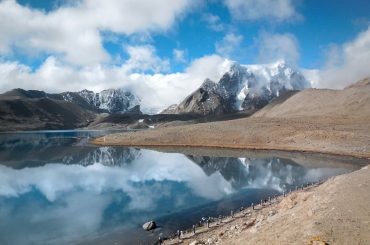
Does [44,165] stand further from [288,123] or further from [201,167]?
[288,123]

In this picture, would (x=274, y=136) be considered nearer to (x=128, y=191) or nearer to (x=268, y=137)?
(x=268, y=137)

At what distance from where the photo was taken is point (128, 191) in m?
56.3

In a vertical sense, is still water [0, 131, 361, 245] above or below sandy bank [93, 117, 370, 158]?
below

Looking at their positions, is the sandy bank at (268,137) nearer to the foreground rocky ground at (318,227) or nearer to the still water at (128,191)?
the still water at (128,191)

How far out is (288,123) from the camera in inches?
5748

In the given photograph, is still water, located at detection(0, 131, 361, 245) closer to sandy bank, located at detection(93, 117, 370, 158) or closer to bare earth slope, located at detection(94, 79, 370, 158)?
sandy bank, located at detection(93, 117, 370, 158)

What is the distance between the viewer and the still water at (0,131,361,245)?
3625 cm

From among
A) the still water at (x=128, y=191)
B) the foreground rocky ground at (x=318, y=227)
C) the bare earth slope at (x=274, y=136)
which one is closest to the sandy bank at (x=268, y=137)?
the bare earth slope at (x=274, y=136)

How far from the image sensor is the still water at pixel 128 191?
119 ft

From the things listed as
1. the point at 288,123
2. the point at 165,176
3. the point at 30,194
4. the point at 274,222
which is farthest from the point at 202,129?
the point at 274,222

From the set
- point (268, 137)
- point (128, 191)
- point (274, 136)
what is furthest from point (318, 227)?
point (268, 137)

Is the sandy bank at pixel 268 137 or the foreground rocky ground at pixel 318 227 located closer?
the foreground rocky ground at pixel 318 227

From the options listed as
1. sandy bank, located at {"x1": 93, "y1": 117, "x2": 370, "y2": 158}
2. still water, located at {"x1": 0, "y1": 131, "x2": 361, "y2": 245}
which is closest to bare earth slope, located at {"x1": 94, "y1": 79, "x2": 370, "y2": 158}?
sandy bank, located at {"x1": 93, "y1": 117, "x2": 370, "y2": 158}

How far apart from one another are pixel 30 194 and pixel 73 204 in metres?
11.6
